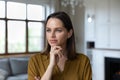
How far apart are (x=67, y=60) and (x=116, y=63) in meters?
4.95

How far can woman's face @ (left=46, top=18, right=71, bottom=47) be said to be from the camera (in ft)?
3.69

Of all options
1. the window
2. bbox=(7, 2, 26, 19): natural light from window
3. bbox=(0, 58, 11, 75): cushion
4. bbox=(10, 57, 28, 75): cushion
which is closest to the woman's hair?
bbox=(0, 58, 11, 75): cushion

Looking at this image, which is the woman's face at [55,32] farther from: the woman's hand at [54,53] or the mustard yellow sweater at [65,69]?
the mustard yellow sweater at [65,69]

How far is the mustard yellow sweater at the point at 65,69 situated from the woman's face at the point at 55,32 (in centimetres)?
12

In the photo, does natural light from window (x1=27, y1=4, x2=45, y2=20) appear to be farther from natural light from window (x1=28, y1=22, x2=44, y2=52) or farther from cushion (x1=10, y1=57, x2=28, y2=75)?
cushion (x1=10, y1=57, x2=28, y2=75)

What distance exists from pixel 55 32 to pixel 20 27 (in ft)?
17.4

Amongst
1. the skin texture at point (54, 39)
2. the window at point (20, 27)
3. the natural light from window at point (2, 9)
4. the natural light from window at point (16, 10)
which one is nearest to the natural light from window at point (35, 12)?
the window at point (20, 27)

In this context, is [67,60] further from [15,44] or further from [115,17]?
[15,44]

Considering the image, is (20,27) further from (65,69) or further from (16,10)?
(65,69)

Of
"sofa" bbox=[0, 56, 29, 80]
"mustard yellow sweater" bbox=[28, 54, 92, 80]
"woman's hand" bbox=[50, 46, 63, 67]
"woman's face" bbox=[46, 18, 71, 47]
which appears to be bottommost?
"sofa" bbox=[0, 56, 29, 80]

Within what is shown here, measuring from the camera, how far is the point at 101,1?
19.7ft

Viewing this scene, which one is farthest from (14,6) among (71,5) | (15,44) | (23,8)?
(71,5)

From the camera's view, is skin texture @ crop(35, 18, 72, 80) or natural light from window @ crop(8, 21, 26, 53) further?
natural light from window @ crop(8, 21, 26, 53)

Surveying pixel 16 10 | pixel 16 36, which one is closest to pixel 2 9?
pixel 16 10
